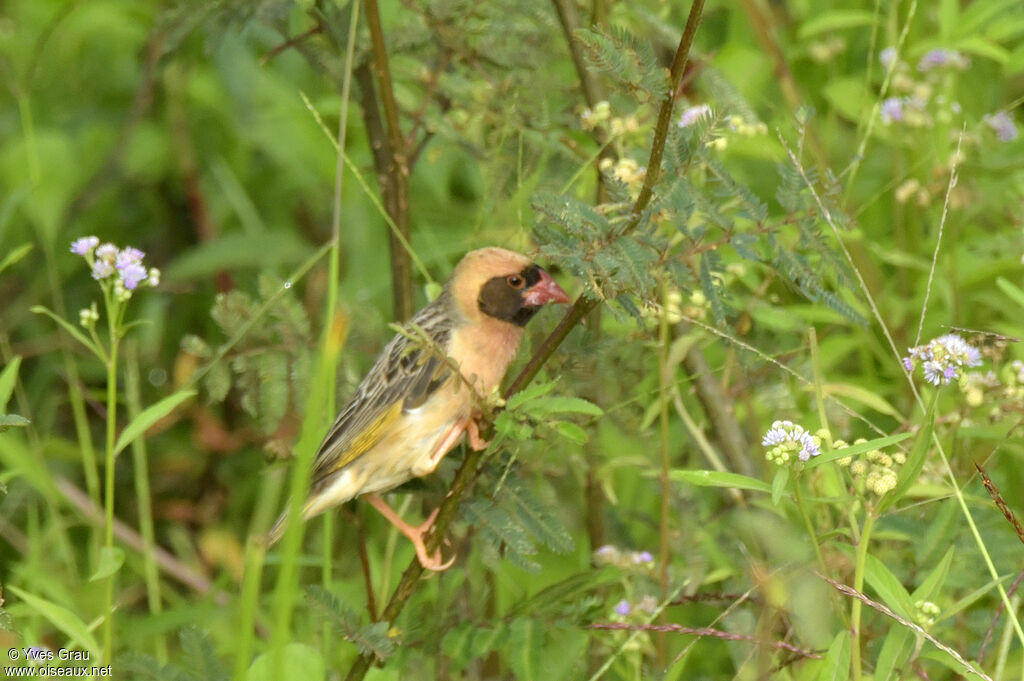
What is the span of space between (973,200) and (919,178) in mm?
Result: 174

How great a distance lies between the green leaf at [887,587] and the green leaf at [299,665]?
110 centimetres

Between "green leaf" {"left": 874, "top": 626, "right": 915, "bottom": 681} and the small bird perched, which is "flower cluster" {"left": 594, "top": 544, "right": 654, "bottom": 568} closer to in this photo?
the small bird perched

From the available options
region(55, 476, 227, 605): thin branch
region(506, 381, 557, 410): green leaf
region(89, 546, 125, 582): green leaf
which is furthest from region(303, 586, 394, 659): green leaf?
region(55, 476, 227, 605): thin branch

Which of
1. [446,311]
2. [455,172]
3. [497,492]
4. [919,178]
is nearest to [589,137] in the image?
[446,311]

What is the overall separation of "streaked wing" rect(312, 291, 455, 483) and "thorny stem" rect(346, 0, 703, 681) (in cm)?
39

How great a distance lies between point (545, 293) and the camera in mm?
3188

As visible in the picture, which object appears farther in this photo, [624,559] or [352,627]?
[624,559]

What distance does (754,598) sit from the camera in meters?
2.90

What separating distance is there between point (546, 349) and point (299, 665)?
2.69 feet

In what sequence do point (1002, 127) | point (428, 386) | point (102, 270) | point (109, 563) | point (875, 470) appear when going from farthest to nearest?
point (1002, 127) → point (428, 386) → point (102, 270) → point (109, 563) → point (875, 470)

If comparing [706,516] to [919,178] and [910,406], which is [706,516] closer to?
[910,406]

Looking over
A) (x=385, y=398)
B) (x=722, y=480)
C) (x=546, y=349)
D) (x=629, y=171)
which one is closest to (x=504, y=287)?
(x=385, y=398)

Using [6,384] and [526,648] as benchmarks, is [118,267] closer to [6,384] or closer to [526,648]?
[6,384]

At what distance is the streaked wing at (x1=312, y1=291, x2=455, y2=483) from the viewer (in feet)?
10.7
